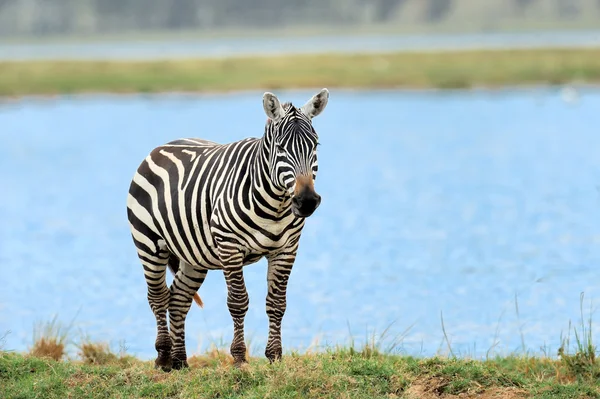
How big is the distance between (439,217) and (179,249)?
1486cm

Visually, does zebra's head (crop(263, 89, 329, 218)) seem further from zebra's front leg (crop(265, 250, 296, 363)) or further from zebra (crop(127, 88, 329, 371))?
zebra's front leg (crop(265, 250, 296, 363))

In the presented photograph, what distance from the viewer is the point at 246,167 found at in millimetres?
8352

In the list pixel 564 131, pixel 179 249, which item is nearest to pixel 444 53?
pixel 564 131

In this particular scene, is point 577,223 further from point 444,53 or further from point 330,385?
point 444,53

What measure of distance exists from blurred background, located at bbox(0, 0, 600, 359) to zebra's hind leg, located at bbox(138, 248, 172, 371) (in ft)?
6.45

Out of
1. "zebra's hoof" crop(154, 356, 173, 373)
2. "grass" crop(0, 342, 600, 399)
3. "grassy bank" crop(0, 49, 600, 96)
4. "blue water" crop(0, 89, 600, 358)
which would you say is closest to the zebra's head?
"grass" crop(0, 342, 600, 399)

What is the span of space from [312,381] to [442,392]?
1.01 metres

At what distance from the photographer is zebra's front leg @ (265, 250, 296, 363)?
27.0ft

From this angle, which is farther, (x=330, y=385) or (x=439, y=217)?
(x=439, y=217)

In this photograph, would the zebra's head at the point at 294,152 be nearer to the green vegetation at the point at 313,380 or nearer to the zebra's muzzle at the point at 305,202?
the zebra's muzzle at the point at 305,202

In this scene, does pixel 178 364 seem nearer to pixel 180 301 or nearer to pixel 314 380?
pixel 180 301

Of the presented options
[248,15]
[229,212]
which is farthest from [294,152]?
[248,15]

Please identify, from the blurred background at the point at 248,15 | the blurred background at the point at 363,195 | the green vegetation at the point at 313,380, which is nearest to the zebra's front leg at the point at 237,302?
the green vegetation at the point at 313,380

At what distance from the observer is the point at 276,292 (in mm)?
8336
